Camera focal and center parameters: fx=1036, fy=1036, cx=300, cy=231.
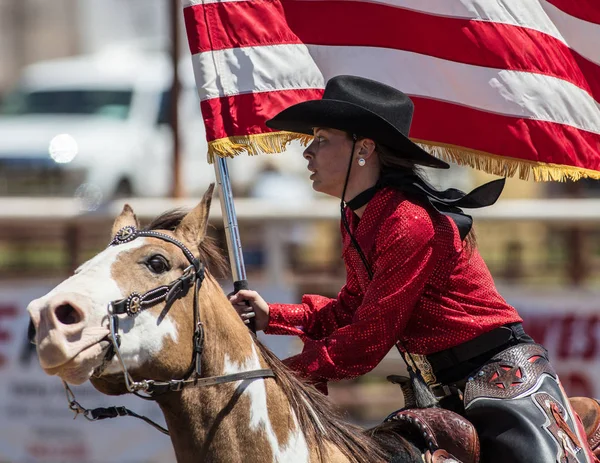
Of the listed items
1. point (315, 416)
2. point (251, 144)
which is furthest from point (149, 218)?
point (315, 416)

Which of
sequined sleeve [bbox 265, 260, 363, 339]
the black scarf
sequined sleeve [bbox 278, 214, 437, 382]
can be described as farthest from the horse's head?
sequined sleeve [bbox 265, 260, 363, 339]

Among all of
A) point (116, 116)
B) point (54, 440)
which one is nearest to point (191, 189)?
point (116, 116)

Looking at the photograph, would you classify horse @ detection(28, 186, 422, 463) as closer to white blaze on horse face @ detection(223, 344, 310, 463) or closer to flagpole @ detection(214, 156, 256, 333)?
white blaze on horse face @ detection(223, 344, 310, 463)

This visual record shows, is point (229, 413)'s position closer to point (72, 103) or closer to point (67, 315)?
point (67, 315)

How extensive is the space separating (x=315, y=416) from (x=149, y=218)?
446 cm

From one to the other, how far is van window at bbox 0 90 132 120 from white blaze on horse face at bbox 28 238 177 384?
1107 centimetres

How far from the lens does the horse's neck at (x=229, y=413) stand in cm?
314

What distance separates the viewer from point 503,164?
14.5 feet

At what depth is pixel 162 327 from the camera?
3014mm

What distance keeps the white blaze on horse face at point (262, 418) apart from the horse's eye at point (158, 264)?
0.35 metres

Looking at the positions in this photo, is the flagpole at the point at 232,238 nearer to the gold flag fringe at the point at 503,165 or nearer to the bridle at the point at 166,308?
the gold flag fringe at the point at 503,165

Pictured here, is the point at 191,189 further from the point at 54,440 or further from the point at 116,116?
the point at 54,440

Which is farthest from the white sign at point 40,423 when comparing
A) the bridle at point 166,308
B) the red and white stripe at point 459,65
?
the bridle at point 166,308

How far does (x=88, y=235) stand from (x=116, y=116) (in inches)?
209
